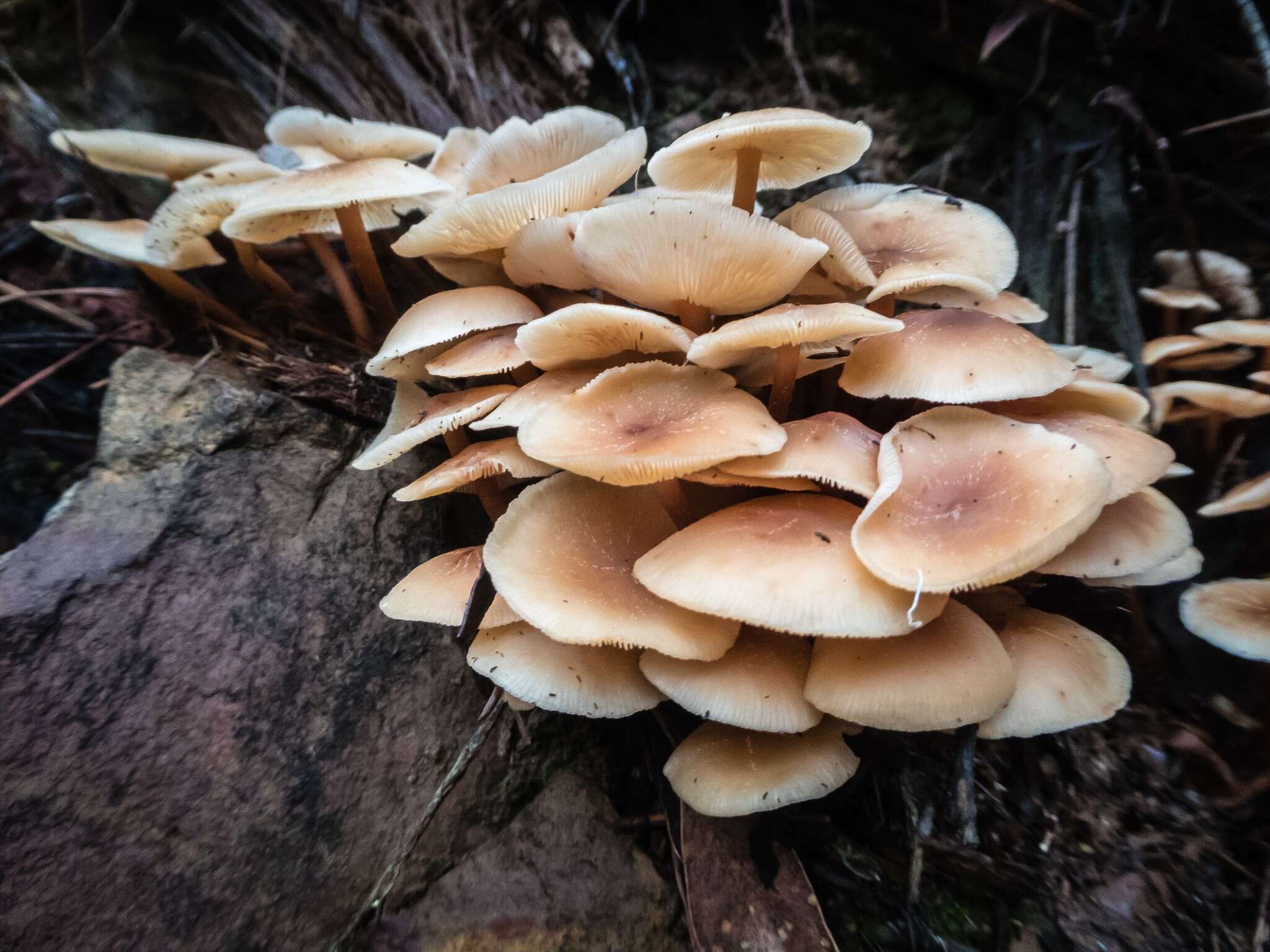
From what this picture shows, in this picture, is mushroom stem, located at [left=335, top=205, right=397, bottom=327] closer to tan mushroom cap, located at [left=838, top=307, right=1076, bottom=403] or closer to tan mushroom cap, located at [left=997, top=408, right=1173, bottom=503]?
tan mushroom cap, located at [left=838, top=307, right=1076, bottom=403]

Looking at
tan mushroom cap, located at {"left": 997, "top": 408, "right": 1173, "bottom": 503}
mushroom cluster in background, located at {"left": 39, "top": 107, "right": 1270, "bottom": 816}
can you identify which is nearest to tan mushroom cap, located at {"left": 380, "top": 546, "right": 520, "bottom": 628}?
mushroom cluster in background, located at {"left": 39, "top": 107, "right": 1270, "bottom": 816}

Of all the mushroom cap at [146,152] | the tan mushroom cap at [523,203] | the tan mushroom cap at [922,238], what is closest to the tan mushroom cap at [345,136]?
the mushroom cap at [146,152]

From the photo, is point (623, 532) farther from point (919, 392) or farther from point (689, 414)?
point (919, 392)

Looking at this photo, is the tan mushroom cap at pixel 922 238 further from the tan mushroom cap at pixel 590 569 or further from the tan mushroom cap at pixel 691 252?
the tan mushroom cap at pixel 590 569

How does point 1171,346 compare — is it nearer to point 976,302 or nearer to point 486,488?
point 976,302

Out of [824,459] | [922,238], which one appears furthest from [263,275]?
Answer: [922,238]

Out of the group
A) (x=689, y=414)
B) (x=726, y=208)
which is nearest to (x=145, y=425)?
(x=689, y=414)
